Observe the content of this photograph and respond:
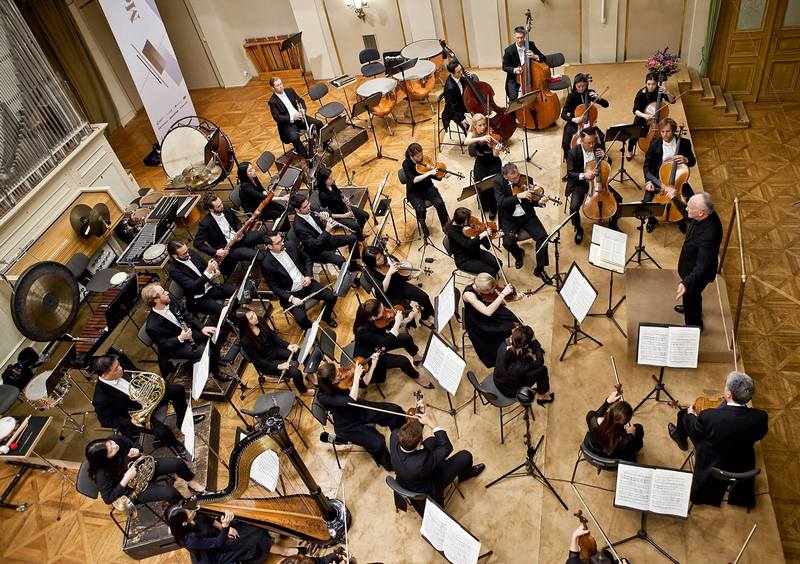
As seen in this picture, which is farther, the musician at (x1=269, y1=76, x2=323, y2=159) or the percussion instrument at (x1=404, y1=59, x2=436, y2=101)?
the percussion instrument at (x1=404, y1=59, x2=436, y2=101)

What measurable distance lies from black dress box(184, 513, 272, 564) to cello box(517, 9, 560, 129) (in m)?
5.94

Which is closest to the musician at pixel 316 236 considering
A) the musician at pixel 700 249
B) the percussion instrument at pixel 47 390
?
the percussion instrument at pixel 47 390

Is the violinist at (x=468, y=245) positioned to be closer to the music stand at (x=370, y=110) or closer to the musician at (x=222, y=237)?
the musician at (x=222, y=237)

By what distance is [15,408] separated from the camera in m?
6.61

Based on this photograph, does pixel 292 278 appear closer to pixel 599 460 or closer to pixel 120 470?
pixel 120 470

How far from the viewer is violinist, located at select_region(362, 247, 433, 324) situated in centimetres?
551

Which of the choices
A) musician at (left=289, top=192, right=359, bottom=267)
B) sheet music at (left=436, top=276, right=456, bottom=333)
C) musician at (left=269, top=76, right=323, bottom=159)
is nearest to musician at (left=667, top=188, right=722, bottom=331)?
sheet music at (left=436, top=276, right=456, bottom=333)

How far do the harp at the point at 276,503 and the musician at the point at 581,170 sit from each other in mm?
3793

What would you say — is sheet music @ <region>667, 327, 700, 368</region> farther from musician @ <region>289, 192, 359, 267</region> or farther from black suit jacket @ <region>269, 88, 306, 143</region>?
black suit jacket @ <region>269, 88, 306, 143</region>

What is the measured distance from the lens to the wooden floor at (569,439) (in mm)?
4348

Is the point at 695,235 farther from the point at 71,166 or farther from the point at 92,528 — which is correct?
the point at 71,166

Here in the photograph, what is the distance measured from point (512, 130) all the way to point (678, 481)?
18.3 ft

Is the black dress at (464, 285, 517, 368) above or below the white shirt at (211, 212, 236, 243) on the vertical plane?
below

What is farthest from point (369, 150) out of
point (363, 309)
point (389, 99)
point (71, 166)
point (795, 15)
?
point (795, 15)
